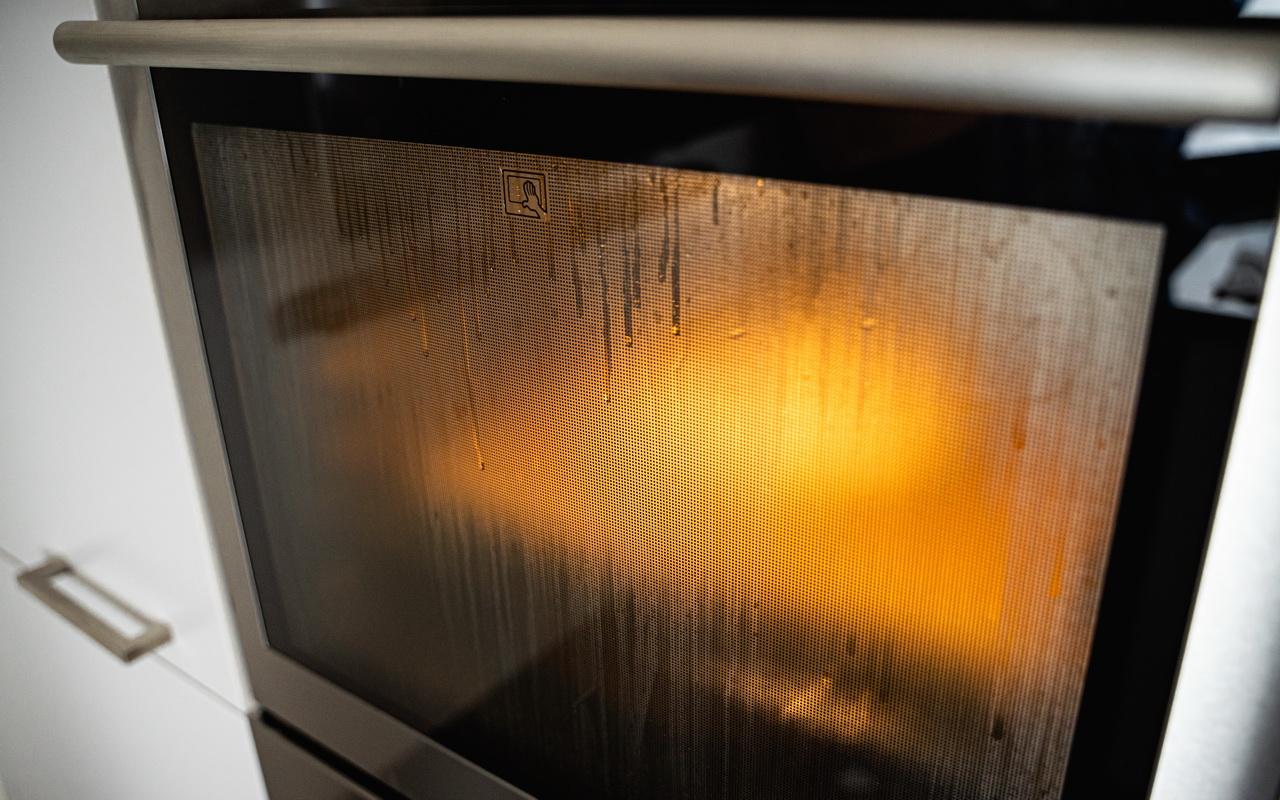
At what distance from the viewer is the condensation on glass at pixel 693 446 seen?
0.29 metres

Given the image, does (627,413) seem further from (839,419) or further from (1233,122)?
(1233,122)

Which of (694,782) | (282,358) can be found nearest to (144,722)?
(282,358)

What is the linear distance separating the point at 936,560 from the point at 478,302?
21 cm

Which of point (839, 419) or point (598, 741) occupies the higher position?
point (839, 419)

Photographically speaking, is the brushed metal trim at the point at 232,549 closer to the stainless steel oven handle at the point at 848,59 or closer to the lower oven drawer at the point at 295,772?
the lower oven drawer at the point at 295,772

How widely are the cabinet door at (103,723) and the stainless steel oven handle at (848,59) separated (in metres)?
0.52

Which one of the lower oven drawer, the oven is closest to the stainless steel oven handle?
the oven

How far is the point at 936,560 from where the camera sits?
12.6 inches

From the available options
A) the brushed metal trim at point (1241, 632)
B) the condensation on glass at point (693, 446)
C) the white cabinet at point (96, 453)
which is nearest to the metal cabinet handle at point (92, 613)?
the white cabinet at point (96, 453)

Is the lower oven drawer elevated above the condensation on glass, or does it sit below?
below

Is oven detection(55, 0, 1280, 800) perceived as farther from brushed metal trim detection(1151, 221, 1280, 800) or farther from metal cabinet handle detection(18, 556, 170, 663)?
metal cabinet handle detection(18, 556, 170, 663)

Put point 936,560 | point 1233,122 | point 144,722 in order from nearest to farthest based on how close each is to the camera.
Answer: point 1233,122 < point 936,560 < point 144,722

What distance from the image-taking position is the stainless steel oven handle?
0.22 meters

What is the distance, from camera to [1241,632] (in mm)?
293
